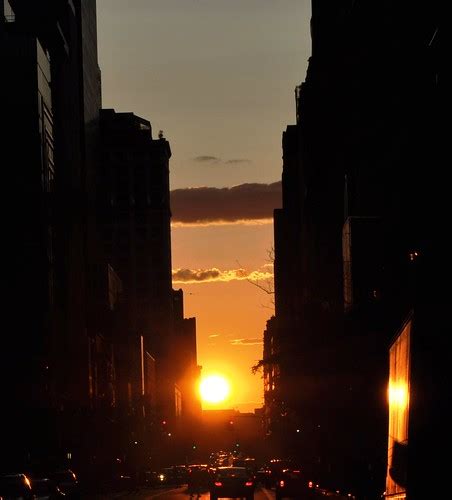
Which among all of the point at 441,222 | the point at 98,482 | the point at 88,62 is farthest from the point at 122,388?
the point at 441,222

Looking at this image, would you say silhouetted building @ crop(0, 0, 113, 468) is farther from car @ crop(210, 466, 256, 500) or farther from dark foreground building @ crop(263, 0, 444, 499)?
car @ crop(210, 466, 256, 500)

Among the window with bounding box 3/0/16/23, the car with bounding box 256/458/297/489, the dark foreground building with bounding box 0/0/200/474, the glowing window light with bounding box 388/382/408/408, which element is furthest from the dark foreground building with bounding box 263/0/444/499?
the window with bounding box 3/0/16/23

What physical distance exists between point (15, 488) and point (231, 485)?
1033 inches

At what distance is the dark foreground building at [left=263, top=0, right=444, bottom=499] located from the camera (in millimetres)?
18172

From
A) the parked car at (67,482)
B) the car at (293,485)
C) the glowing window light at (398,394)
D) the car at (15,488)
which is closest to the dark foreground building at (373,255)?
the glowing window light at (398,394)

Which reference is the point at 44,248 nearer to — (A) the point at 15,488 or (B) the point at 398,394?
(A) the point at 15,488

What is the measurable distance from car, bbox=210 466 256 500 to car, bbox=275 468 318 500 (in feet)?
5.63

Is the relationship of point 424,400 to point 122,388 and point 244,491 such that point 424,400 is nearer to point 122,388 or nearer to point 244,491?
point 244,491

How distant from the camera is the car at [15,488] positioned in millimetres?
41125

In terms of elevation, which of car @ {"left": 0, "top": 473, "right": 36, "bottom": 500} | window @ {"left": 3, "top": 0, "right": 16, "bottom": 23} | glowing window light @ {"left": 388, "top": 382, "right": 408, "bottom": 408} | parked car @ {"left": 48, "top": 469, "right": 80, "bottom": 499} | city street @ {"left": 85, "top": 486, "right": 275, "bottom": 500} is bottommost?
city street @ {"left": 85, "top": 486, "right": 275, "bottom": 500}

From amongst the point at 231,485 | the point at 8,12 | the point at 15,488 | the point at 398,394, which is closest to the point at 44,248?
the point at 8,12

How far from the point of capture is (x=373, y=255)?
8269 centimetres

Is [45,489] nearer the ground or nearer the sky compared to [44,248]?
nearer the ground

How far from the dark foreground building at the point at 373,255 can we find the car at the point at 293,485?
1802 mm
